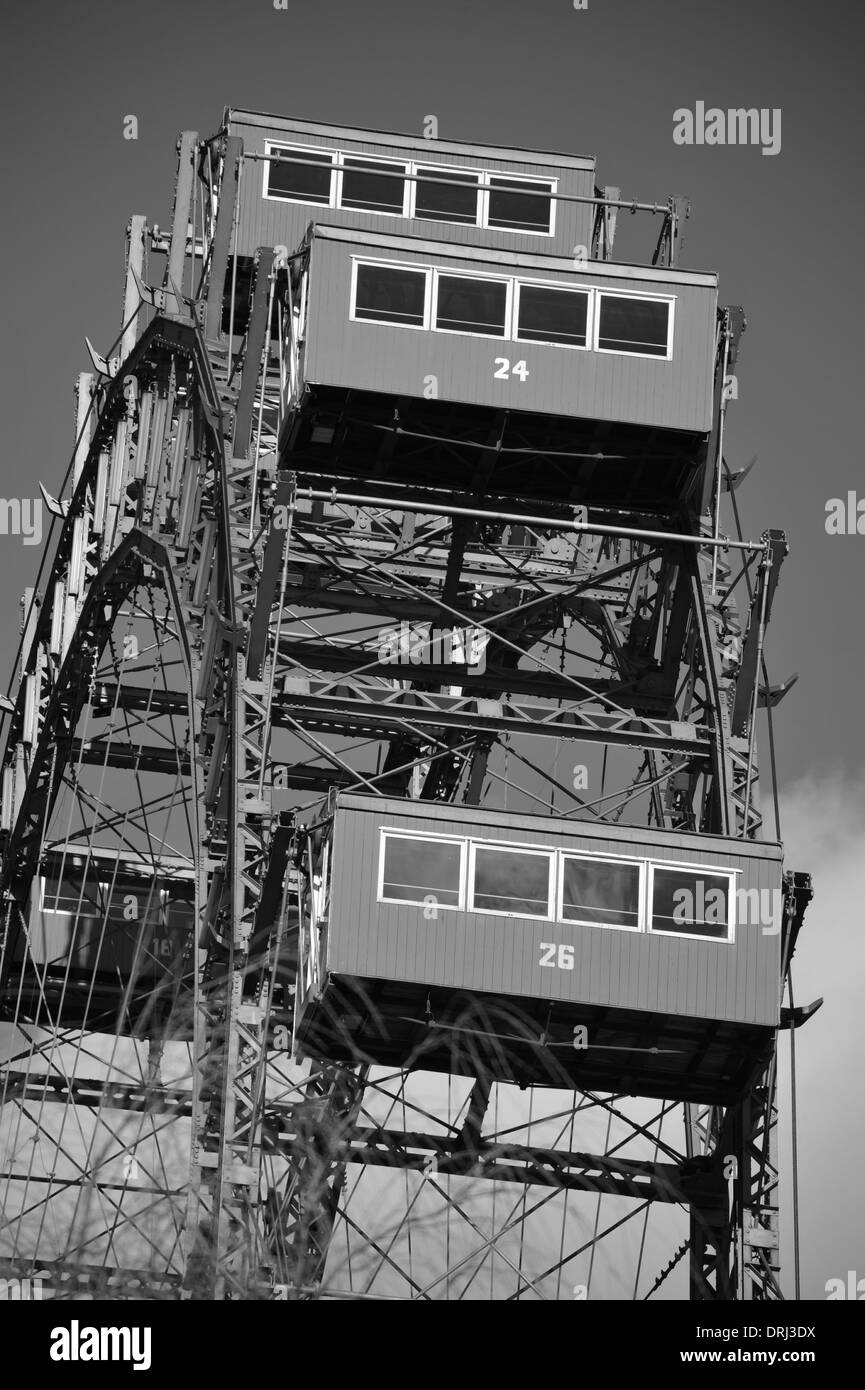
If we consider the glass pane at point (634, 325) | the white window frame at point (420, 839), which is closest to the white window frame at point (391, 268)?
the glass pane at point (634, 325)

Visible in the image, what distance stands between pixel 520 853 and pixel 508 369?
10.6 metres

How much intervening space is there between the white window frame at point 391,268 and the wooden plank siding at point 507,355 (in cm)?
7

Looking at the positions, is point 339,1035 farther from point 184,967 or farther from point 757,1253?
point 184,967

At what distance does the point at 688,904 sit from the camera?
4138 cm

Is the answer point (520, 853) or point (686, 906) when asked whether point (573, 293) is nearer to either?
point (520, 853)

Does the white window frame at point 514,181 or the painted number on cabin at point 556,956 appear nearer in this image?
the painted number on cabin at point 556,956

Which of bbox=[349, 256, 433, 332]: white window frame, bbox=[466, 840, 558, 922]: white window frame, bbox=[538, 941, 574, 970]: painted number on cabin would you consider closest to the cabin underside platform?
bbox=[349, 256, 433, 332]: white window frame

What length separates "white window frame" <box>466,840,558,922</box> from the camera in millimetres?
41000

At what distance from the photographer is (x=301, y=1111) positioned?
48844 mm

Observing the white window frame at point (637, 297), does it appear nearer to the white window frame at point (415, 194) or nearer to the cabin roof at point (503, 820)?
the white window frame at point (415, 194)

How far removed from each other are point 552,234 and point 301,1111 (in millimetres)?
19880

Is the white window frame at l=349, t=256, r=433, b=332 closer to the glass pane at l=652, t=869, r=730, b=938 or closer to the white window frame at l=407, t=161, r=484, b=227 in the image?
the white window frame at l=407, t=161, r=484, b=227

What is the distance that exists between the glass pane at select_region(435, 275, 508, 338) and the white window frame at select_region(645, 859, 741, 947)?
11.6 metres

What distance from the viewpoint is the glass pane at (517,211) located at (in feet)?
180
